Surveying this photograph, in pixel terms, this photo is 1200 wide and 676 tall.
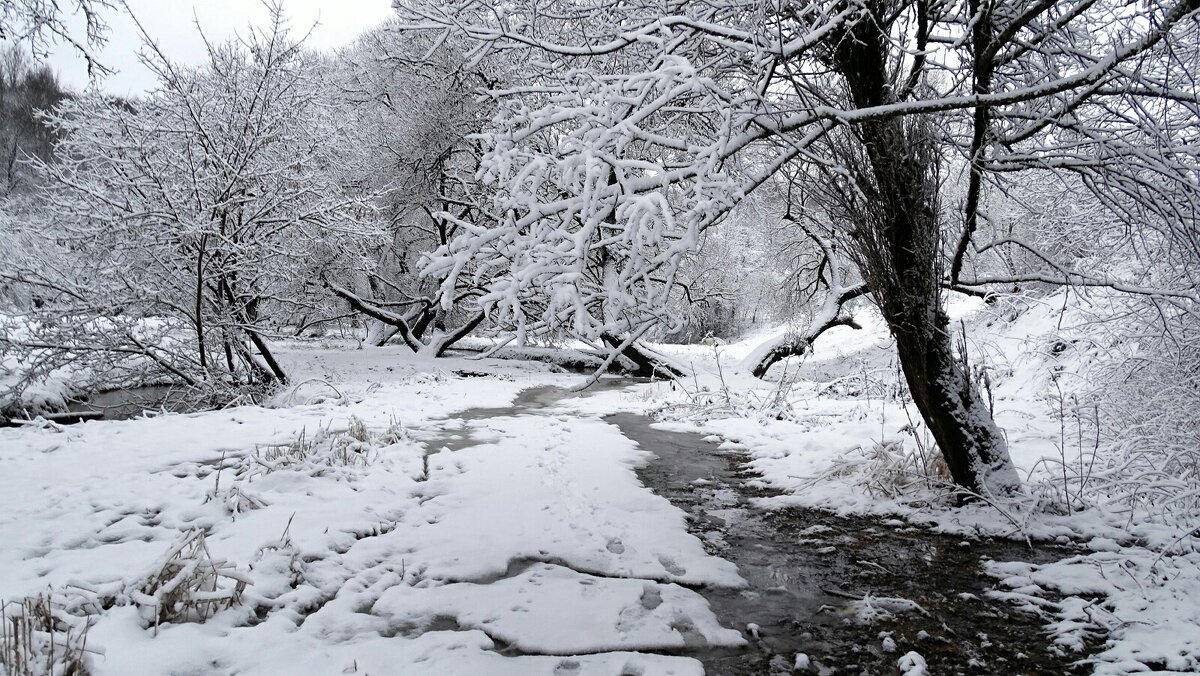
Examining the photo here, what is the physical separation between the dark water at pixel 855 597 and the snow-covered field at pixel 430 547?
0.15 meters

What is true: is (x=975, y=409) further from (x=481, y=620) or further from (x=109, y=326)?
(x=109, y=326)

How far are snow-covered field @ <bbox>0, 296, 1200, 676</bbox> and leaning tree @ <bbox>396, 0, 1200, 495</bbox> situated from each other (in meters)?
1.19

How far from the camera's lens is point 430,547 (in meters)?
3.68

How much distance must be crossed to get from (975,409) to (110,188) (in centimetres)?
1212

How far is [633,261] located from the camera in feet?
9.88

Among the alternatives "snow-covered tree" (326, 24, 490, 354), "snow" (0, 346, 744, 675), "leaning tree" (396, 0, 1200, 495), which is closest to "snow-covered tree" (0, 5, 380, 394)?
"snow-covered tree" (326, 24, 490, 354)

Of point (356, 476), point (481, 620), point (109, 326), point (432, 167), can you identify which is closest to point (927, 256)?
point (481, 620)

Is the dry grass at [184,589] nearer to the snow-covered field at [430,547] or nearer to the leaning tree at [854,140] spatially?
the snow-covered field at [430,547]

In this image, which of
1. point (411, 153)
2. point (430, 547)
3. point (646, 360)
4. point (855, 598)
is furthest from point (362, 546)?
point (411, 153)

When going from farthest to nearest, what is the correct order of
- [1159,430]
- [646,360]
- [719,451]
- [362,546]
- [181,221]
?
[646,360]
[181,221]
[719,451]
[1159,430]
[362,546]

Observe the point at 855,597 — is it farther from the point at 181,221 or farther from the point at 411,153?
the point at 411,153

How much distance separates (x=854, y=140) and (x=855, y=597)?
274 centimetres

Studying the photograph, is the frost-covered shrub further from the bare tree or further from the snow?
the bare tree

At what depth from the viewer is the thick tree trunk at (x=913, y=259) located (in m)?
4.03
